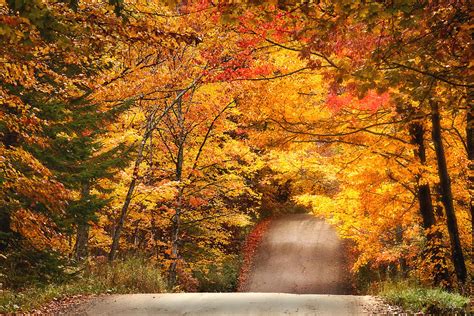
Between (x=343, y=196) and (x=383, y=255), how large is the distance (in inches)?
83.5

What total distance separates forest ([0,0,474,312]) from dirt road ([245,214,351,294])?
63.8 inches

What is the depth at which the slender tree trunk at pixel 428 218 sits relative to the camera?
1157 centimetres

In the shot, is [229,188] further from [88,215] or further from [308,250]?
[308,250]

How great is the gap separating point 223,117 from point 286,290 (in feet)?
27.1

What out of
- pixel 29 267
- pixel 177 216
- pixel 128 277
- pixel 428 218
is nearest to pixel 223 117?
pixel 177 216

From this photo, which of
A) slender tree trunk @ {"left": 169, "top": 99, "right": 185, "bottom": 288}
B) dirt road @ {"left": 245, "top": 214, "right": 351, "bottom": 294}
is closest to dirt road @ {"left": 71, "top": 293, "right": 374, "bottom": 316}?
slender tree trunk @ {"left": 169, "top": 99, "right": 185, "bottom": 288}

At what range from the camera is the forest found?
6438 mm

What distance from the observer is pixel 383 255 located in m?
15.0

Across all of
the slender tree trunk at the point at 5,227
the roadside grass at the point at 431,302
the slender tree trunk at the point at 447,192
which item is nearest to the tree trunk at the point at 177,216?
the slender tree trunk at the point at 5,227

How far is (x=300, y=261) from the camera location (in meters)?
23.7

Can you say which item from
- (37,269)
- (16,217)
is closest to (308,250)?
(37,269)

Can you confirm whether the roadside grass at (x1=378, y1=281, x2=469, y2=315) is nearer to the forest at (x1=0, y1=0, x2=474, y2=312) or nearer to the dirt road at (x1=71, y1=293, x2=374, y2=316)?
the dirt road at (x1=71, y1=293, x2=374, y2=316)

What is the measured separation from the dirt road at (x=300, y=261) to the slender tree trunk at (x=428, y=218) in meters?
9.37

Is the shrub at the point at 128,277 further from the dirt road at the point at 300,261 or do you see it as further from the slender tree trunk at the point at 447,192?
the dirt road at the point at 300,261
